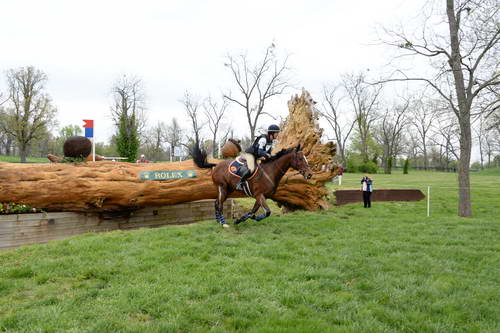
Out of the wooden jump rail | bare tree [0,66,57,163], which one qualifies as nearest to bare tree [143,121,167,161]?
bare tree [0,66,57,163]

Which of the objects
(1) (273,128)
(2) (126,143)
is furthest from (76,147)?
(2) (126,143)

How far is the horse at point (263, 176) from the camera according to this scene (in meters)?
7.75

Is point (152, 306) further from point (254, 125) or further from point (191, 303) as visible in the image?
point (254, 125)

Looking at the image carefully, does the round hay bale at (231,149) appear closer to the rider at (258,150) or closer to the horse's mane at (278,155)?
the horse's mane at (278,155)

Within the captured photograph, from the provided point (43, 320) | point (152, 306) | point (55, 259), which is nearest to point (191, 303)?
point (152, 306)

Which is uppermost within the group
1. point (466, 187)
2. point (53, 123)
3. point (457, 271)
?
point (53, 123)

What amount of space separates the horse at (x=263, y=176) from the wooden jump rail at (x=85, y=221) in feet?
9.33

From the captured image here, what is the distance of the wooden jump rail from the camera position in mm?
7598

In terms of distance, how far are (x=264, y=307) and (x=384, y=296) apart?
1533mm

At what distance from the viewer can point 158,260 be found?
540 cm

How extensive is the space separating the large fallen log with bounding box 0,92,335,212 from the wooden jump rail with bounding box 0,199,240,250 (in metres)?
0.31

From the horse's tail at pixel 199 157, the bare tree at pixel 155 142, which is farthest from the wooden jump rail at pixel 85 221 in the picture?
the bare tree at pixel 155 142

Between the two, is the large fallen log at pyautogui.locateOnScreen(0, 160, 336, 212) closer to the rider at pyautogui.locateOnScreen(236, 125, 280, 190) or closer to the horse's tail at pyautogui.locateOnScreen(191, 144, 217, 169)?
the horse's tail at pyautogui.locateOnScreen(191, 144, 217, 169)

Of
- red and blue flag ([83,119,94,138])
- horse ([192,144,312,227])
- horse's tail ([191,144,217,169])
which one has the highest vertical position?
red and blue flag ([83,119,94,138])
